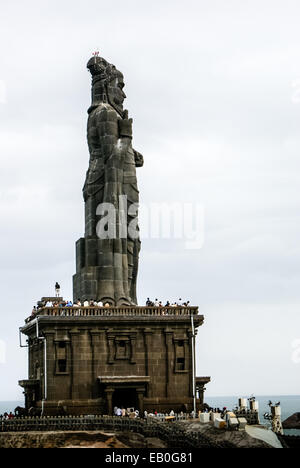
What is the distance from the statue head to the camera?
238 feet

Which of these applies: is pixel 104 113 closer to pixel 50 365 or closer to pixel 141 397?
pixel 50 365

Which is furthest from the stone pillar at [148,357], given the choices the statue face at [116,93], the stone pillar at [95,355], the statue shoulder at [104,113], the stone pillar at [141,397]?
the statue face at [116,93]

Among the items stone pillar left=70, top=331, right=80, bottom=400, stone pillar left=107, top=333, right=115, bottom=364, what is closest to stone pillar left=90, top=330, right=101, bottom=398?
stone pillar left=107, top=333, right=115, bottom=364

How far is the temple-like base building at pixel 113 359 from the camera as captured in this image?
213ft

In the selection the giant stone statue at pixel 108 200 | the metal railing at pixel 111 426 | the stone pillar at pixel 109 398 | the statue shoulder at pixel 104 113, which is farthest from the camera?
the statue shoulder at pixel 104 113

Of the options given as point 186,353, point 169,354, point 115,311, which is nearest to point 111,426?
point 169,354

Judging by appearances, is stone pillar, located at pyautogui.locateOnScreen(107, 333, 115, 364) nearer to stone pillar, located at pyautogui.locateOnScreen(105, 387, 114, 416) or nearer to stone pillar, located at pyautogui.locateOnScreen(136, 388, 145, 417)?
stone pillar, located at pyautogui.locateOnScreen(105, 387, 114, 416)

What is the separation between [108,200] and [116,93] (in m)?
7.55

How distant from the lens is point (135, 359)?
217ft

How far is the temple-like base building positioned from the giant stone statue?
359 cm

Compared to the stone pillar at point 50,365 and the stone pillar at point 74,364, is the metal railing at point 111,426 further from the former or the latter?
the stone pillar at point 74,364
